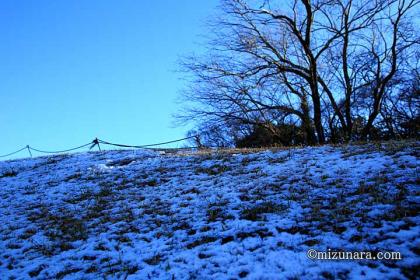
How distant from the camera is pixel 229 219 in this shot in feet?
24.5

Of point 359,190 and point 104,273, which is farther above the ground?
point 359,190

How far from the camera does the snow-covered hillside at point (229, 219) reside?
565 centimetres

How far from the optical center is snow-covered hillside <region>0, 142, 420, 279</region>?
18.5ft

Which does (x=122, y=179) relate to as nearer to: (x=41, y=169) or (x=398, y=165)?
(x=41, y=169)

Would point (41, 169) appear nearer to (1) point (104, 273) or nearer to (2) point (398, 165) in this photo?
(1) point (104, 273)

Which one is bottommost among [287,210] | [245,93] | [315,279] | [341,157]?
[315,279]

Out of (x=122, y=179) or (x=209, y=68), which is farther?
(x=209, y=68)

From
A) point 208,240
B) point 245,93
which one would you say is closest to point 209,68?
point 245,93

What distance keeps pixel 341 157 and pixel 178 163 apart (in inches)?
198

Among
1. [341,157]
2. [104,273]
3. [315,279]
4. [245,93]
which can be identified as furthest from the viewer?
[245,93]

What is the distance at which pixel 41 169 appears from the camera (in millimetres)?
16328

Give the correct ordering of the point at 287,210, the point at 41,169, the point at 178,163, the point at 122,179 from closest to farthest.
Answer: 1. the point at 287,210
2. the point at 122,179
3. the point at 178,163
4. the point at 41,169

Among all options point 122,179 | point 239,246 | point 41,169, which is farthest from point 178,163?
point 239,246

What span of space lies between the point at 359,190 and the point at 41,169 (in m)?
12.4
